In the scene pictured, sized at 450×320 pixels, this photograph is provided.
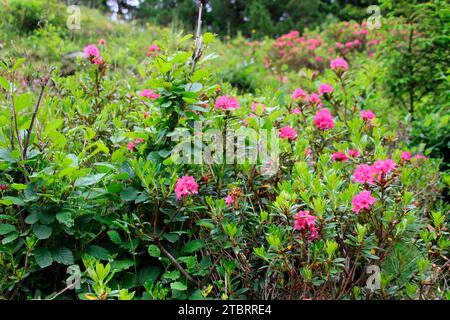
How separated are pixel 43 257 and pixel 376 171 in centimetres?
151

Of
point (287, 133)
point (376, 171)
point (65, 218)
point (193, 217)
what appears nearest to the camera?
point (65, 218)

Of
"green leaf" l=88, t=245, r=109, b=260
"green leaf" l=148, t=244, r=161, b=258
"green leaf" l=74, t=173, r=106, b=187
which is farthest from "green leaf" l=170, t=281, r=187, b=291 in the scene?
"green leaf" l=74, t=173, r=106, b=187

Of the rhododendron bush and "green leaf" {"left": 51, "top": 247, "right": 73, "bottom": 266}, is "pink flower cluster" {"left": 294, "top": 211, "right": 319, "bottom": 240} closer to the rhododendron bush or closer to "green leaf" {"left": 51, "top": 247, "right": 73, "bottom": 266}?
the rhododendron bush

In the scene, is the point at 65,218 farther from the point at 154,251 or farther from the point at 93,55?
the point at 93,55

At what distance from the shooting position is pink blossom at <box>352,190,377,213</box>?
1.84 metres

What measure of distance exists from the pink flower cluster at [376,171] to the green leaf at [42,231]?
A: 1.41 m

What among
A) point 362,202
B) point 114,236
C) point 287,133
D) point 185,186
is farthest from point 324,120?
point 114,236

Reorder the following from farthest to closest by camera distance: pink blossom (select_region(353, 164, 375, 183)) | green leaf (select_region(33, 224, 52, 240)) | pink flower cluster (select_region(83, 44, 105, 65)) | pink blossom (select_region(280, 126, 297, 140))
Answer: pink flower cluster (select_region(83, 44, 105, 65)) < pink blossom (select_region(280, 126, 297, 140)) < pink blossom (select_region(353, 164, 375, 183)) < green leaf (select_region(33, 224, 52, 240))

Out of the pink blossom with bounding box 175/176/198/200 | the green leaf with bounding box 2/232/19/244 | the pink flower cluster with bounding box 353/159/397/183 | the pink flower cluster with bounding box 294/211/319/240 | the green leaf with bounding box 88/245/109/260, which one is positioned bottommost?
the green leaf with bounding box 88/245/109/260

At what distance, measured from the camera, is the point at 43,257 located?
1.78 metres

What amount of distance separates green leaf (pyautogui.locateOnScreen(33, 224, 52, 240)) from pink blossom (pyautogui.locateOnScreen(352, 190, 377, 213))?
1.30 metres

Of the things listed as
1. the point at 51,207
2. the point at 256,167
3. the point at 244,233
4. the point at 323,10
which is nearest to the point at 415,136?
the point at 256,167
